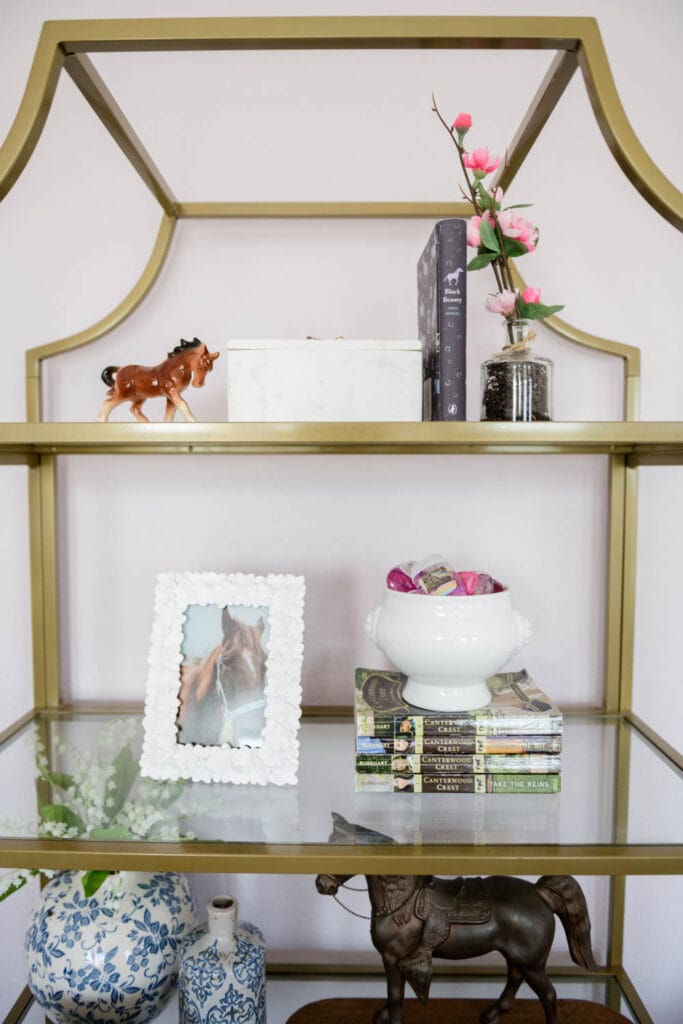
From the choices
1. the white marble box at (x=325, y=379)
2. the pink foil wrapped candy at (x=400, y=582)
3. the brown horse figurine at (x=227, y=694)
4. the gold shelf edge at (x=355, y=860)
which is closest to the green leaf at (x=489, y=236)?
the white marble box at (x=325, y=379)

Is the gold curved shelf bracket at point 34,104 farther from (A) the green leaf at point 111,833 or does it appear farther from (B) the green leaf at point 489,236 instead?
(A) the green leaf at point 111,833

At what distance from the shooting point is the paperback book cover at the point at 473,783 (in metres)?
0.76

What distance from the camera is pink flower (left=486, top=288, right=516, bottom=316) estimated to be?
0.74 metres

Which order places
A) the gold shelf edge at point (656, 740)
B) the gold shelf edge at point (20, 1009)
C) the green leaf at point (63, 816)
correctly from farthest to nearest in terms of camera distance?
1. the gold shelf edge at point (20, 1009)
2. the gold shelf edge at point (656, 740)
3. the green leaf at point (63, 816)

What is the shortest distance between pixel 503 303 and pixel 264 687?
483 mm

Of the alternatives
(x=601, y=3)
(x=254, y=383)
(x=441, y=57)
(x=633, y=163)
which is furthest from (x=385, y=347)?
(x=601, y=3)

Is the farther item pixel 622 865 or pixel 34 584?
pixel 34 584

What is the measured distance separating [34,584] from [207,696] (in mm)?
341

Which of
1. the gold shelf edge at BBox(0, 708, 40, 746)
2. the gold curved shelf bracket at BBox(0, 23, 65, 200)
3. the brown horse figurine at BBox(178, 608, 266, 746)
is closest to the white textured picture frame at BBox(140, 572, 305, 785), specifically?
the brown horse figurine at BBox(178, 608, 266, 746)

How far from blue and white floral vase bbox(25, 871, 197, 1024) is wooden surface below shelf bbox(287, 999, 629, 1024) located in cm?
21

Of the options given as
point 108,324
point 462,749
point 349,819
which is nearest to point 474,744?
point 462,749

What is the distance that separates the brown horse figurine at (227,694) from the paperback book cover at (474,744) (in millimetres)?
146

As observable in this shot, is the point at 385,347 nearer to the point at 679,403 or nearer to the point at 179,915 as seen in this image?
the point at 679,403

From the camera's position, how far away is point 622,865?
2.18ft
